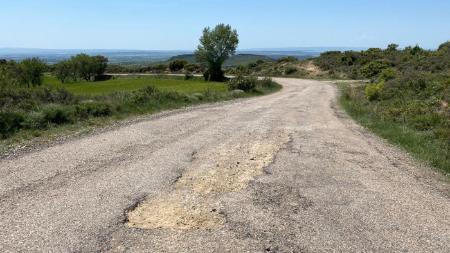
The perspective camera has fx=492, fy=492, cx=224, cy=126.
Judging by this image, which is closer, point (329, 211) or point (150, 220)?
point (150, 220)

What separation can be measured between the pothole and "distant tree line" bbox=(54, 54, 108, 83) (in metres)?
78.4

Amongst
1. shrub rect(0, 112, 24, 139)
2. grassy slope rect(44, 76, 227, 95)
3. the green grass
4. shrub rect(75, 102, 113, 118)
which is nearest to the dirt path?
the green grass

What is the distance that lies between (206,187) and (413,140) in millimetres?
8176

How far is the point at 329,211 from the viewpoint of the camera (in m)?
6.88

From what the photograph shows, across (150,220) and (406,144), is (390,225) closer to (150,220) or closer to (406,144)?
(150,220)

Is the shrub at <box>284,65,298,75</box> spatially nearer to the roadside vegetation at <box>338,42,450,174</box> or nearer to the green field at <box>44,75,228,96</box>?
the green field at <box>44,75,228,96</box>

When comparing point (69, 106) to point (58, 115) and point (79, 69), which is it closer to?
point (58, 115)

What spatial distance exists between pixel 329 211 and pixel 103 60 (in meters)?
92.9

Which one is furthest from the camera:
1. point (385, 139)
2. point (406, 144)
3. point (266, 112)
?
point (266, 112)

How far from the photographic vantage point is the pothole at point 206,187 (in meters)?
6.36

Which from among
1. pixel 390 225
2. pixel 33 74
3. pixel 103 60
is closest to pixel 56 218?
pixel 390 225

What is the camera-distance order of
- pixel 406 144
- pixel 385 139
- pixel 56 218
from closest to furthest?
1. pixel 56 218
2. pixel 406 144
3. pixel 385 139

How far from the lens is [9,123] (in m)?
14.0

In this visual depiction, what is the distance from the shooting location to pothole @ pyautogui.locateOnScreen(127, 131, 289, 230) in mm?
6355
